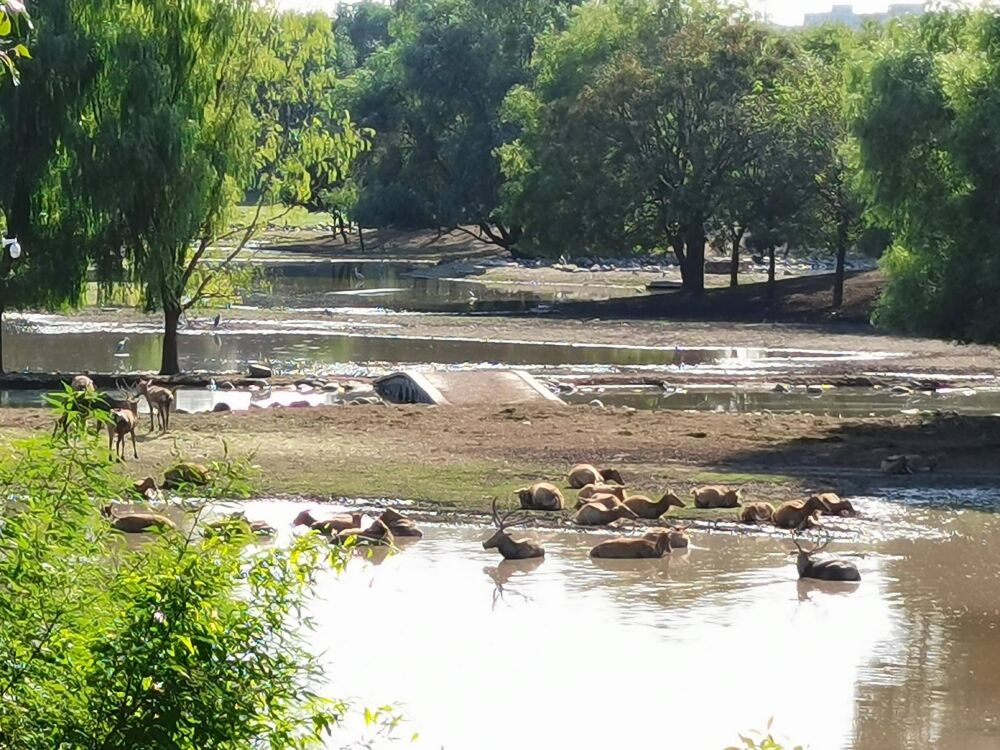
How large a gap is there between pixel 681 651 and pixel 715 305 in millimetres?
44539

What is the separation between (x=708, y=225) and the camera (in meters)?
61.5

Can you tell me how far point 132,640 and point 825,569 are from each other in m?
11.8

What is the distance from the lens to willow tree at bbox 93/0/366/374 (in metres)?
33.3

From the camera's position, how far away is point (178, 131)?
33.6 m

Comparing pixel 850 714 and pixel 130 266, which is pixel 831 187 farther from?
pixel 850 714

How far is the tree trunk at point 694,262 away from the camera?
6119cm

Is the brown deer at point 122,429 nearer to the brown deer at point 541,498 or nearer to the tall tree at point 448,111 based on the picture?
the brown deer at point 541,498

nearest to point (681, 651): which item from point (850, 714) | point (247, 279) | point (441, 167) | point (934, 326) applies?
point (850, 714)

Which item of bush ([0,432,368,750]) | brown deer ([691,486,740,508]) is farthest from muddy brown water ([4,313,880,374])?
bush ([0,432,368,750])

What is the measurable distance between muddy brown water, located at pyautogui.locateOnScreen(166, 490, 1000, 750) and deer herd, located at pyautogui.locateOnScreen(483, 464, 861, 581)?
0.23 metres

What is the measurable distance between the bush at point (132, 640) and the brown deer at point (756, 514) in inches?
538

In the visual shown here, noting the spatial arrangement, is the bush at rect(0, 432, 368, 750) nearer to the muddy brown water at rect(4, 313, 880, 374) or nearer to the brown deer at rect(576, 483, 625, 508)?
the brown deer at rect(576, 483, 625, 508)

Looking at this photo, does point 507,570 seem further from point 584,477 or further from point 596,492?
point 584,477

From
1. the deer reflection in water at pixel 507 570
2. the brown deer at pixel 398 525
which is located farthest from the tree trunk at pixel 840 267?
the deer reflection in water at pixel 507 570
